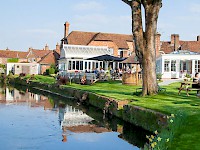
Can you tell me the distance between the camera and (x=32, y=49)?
97.9 m

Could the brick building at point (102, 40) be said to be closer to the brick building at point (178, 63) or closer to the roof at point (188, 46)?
the roof at point (188, 46)

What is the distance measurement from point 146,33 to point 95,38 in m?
44.6

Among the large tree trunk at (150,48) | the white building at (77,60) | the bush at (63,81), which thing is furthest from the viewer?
the white building at (77,60)

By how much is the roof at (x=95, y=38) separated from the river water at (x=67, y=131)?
40.9 meters

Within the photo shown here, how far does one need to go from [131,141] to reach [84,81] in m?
21.0

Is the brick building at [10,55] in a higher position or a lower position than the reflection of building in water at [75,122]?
higher

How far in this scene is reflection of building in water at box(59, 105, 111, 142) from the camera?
1655cm

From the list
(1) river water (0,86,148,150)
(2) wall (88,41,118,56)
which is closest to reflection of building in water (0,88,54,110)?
(1) river water (0,86,148,150)

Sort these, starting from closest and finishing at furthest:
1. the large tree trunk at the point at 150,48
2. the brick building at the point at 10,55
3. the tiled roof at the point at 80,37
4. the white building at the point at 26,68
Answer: the large tree trunk at the point at 150,48 < the tiled roof at the point at 80,37 < the white building at the point at 26,68 < the brick building at the point at 10,55

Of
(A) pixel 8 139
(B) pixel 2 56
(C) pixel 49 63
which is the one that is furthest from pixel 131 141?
(B) pixel 2 56

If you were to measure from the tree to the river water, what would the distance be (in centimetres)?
335

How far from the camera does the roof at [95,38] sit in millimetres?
62938

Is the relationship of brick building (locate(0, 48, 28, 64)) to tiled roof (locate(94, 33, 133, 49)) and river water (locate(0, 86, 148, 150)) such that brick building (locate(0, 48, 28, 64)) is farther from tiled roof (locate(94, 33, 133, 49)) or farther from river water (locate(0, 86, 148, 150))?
river water (locate(0, 86, 148, 150))

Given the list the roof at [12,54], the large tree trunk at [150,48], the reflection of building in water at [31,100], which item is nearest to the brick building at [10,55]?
the roof at [12,54]
